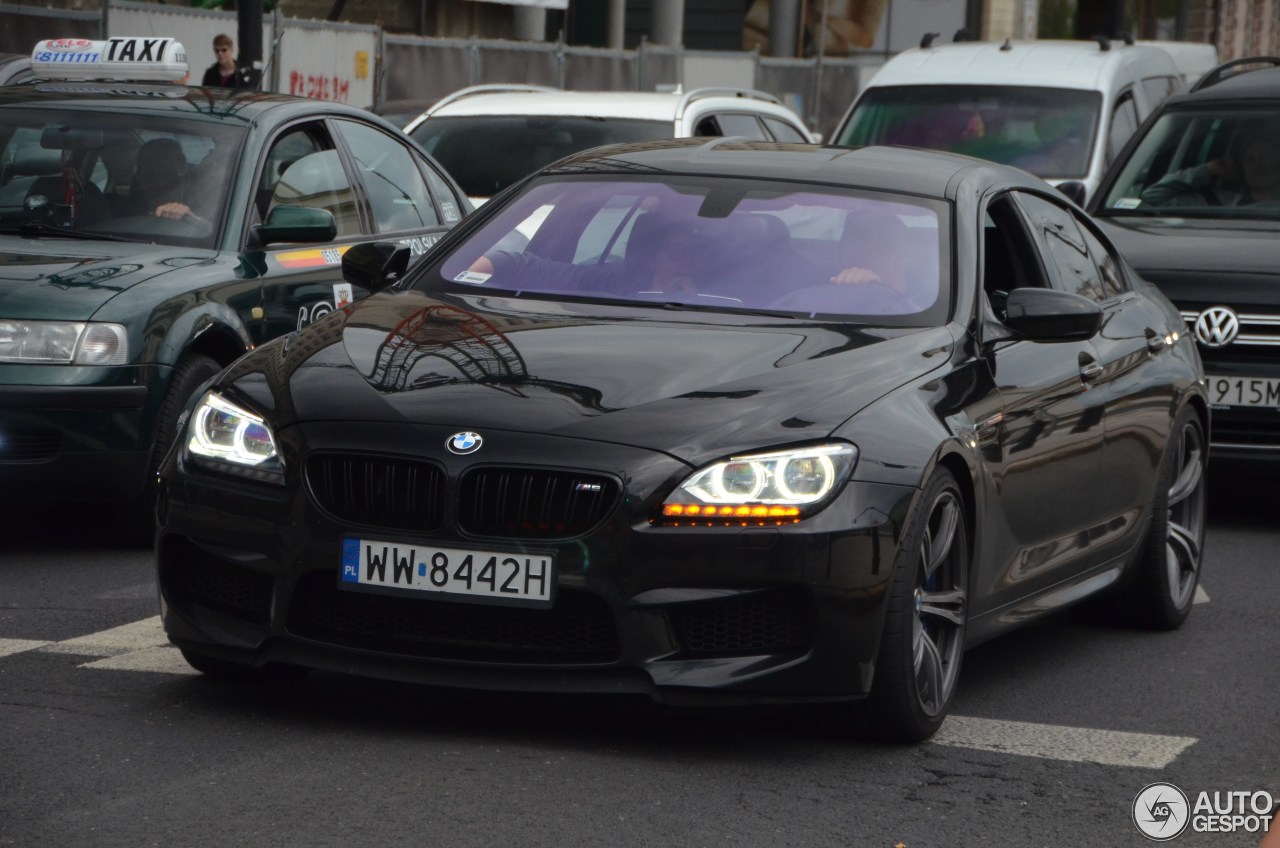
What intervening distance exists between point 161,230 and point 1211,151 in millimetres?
5411

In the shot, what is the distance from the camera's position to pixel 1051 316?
6176 mm

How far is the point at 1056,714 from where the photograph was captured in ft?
19.8

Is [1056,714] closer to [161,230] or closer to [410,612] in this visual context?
[410,612]

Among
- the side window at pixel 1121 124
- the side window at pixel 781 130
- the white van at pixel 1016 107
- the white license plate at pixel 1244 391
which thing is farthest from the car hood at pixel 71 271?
the side window at pixel 1121 124

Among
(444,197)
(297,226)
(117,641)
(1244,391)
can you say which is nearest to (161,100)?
(297,226)

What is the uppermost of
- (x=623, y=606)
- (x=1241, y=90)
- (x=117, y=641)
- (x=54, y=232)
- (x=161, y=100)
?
(x=1241, y=90)

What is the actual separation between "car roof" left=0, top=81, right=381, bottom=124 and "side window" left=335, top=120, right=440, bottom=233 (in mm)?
186

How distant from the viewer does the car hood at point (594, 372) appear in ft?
17.0

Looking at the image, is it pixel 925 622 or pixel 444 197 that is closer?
pixel 925 622

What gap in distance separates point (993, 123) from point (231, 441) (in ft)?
34.2

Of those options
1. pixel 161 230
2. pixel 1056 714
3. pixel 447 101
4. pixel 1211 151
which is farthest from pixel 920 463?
pixel 447 101

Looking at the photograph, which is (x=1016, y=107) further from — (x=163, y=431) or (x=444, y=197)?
(x=163, y=431)

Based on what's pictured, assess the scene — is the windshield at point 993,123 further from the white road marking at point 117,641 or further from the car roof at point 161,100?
the white road marking at point 117,641

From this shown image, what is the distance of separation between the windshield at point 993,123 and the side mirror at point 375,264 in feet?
27.7
